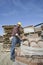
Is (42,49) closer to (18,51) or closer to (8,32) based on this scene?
(18,51)

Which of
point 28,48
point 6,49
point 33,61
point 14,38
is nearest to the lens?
point 33,61

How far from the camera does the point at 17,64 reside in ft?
19.6

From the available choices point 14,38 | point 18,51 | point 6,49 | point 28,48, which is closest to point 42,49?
point 28,48

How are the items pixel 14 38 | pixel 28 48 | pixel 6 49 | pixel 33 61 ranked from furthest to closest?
1. pixel 6 49
2. pixel 14 38
3. pixel 28 48
4. pixel 33 61

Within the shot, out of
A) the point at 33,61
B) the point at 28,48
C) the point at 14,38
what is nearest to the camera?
the point at 33,61

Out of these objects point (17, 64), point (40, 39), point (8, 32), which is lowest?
point (17, 64)

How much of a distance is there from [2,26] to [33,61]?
23.2 feet

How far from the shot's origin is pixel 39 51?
5465 millimetres

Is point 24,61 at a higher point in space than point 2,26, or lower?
lower

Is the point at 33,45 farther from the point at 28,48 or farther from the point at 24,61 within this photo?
the point at 24,61

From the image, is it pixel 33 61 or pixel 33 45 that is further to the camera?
pixel 33 45

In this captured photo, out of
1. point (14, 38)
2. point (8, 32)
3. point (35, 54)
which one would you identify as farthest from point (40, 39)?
point (8, 32)

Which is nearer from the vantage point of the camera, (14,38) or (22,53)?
(22,53)

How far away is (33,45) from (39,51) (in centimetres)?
43
